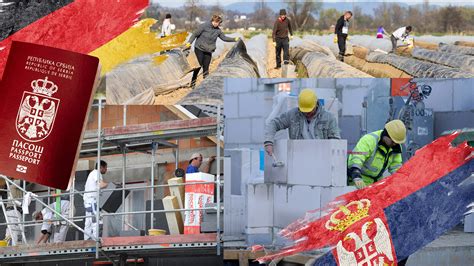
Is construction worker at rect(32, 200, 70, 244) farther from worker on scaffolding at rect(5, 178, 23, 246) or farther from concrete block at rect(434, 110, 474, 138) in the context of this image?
concrete block at rect(434, 110, 474, 138)

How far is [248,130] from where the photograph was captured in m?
9.40

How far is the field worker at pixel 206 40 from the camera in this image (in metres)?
9.57

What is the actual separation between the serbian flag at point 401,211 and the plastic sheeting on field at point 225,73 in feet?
3.16

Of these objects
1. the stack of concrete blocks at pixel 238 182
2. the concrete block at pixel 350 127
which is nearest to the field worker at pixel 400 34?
the concrete block at pixel 350 127

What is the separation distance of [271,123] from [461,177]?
1.17 meters

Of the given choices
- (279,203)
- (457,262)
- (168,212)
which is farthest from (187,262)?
(457,262)

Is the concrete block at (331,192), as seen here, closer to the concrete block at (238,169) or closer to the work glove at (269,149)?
the work glove at (269,149)

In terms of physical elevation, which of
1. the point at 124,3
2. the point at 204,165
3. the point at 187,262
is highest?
the point at 124,3

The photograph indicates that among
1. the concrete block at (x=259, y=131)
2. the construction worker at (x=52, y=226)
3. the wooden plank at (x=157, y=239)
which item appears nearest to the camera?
the concrete block at (x=259, y=131)

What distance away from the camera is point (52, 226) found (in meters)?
10.8

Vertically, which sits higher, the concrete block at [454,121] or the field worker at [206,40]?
the field worker at [206,40]

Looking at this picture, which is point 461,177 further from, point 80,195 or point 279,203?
point 80,195

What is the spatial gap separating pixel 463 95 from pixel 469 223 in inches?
29.7

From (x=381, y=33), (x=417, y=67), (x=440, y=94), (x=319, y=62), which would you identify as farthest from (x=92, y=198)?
(x=440, y=94)
